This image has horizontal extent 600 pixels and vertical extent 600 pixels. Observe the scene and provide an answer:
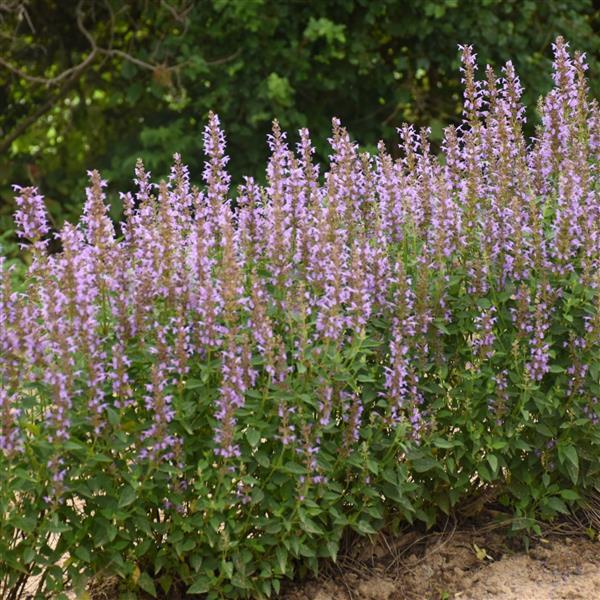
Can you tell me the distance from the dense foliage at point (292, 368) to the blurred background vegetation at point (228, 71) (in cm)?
483

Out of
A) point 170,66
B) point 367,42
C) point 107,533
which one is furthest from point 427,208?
point 170,66

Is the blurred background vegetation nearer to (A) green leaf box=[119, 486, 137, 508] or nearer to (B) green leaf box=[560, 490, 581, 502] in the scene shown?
(B) green leaf box=[560, 490, 581, 502]

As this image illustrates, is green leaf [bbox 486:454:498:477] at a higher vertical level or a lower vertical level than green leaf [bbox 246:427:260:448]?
higher

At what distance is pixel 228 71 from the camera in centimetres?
889

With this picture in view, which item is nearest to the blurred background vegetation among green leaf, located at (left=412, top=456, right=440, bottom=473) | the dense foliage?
the dense foliage

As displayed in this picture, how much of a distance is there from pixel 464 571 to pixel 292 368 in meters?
1.26

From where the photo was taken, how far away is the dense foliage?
11.4 ft

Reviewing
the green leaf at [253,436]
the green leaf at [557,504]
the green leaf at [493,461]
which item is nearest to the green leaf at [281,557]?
the green leaf at [253,436]

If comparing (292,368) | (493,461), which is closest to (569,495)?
(493,461)

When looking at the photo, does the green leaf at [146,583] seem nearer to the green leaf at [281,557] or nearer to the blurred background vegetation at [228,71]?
the green leaf at [281,557]

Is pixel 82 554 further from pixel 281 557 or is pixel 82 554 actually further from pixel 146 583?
pixel 281 557

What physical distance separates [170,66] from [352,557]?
6.44m

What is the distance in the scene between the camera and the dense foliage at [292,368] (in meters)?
3.48

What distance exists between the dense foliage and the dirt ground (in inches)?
4.7
